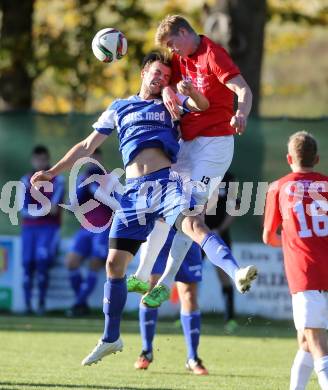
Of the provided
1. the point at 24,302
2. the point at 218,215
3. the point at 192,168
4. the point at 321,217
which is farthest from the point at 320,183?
the point at 24,302

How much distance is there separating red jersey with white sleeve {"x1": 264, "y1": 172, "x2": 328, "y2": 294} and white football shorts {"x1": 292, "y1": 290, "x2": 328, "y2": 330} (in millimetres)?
44

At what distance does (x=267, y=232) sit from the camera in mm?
6914

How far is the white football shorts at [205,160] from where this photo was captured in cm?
822

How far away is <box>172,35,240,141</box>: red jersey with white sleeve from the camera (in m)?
8.07

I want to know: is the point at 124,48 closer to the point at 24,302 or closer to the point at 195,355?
the point at 195,355

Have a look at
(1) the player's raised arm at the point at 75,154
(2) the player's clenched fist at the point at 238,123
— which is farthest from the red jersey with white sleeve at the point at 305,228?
(1) the player's raised arm at the point at 75,154

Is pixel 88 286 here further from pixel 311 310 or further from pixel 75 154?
pixel 311 310

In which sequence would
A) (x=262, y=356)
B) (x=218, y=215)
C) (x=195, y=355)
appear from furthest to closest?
(x=218, y=215) → (x=262, y=356) → (x=195, y=355)

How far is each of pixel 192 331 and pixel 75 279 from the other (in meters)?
5.26

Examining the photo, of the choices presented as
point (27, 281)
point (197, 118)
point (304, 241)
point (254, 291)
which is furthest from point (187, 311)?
point (27, 281)

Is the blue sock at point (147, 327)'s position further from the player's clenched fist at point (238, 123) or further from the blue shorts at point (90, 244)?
the blue shorts at point (90, 244)

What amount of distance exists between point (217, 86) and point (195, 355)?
7.95ft

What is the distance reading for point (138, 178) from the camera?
7.98 meters

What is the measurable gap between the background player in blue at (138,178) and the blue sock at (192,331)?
127 centimetres
